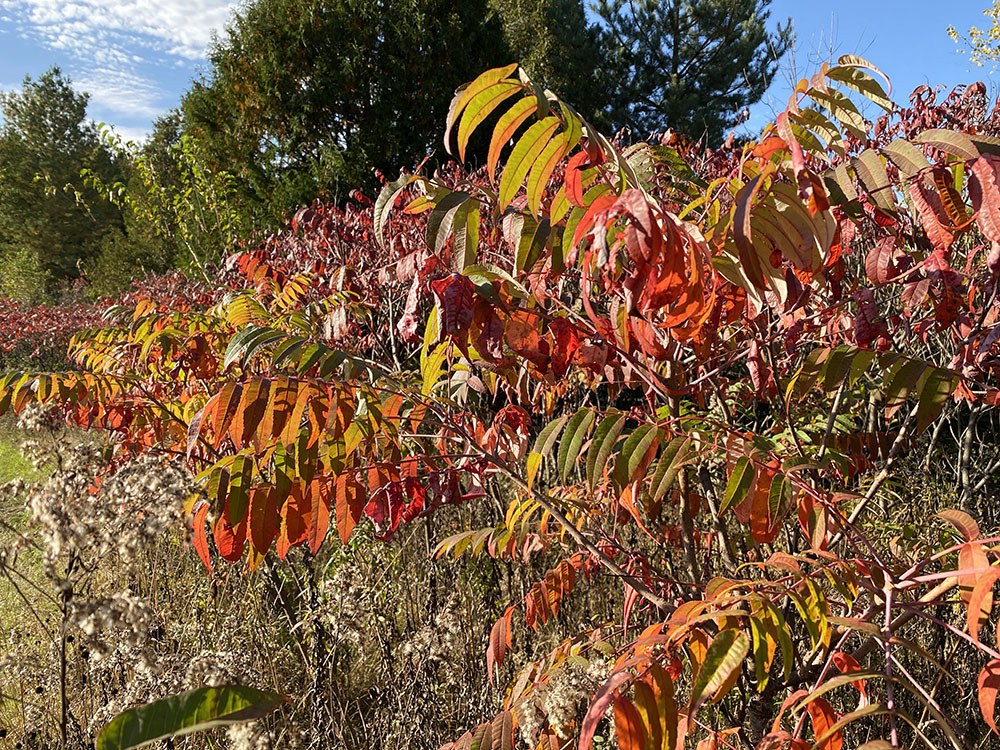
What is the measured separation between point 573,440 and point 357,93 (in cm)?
1389

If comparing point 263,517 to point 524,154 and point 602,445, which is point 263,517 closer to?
point 602,445

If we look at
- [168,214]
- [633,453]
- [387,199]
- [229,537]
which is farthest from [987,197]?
[168,214]

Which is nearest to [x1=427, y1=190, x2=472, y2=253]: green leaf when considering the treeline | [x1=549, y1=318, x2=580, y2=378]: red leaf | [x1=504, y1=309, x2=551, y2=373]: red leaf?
[x1=504, y1=309, x2=551, y2=373]: red leaf

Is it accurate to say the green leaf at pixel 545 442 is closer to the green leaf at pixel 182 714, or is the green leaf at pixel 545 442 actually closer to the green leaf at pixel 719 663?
the green leaf at pixel 719 663

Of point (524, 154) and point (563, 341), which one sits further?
point (563, 341)

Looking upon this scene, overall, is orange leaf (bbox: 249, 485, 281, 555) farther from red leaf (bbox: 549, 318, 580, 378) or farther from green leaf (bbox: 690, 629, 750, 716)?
green leaf (bbox: 690, 629, 750, 716)

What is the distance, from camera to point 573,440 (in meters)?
1.44

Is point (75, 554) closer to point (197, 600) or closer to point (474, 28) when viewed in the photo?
point (197, 600)

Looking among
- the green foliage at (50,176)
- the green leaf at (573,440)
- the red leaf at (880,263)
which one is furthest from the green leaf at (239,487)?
the green foliage at (50,176)

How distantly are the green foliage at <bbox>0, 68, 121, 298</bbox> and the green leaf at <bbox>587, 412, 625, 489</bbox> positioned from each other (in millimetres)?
30864

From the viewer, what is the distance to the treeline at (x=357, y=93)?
11.6 metres

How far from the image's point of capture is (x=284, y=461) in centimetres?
162

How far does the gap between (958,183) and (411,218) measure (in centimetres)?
350

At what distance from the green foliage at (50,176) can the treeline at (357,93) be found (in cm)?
714
